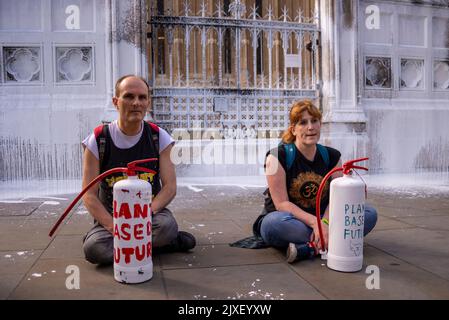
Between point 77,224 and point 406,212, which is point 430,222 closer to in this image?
point 406,212

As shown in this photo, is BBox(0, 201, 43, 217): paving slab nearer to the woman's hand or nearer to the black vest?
the black vest

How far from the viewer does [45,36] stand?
22.7ft

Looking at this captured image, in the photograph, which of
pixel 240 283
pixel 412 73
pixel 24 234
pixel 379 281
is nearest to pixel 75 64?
pixel 24 234

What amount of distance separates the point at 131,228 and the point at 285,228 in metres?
1.12

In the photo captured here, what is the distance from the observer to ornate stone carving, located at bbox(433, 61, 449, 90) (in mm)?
8625

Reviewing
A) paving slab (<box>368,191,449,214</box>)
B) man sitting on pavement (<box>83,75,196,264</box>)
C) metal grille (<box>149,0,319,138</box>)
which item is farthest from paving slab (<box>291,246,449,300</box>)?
metal grille (<box>149,0,319,138</box>)

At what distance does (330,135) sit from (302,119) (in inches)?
189

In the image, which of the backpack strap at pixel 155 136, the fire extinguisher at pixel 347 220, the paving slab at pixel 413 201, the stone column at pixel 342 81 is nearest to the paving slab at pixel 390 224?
the paving slab at pixel 413 201

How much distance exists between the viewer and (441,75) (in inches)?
341

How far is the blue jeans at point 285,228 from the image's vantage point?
9.96 ft

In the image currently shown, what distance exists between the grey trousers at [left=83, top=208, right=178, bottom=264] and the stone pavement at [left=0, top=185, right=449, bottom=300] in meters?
0.09
